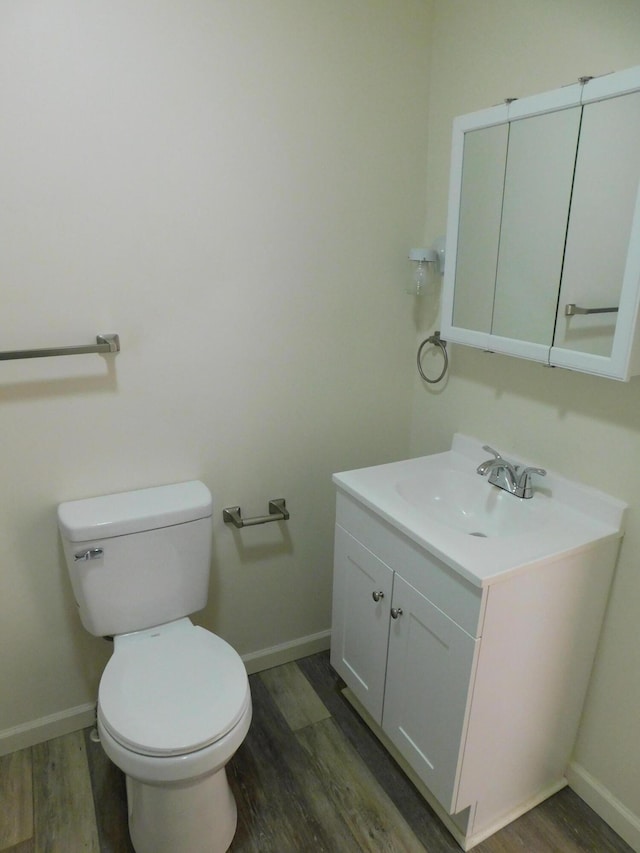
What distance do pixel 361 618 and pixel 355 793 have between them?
49 cm

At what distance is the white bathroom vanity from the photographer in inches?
52.2

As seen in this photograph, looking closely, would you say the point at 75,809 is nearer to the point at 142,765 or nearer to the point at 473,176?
the point at 142,765

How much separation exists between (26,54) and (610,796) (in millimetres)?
2443

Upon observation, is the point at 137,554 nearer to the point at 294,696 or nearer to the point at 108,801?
the point at 108,801

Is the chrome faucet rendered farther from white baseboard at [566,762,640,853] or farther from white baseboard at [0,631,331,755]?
white baseboard at [0,631,331,755]

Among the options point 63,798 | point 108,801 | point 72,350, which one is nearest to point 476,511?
point 72,350

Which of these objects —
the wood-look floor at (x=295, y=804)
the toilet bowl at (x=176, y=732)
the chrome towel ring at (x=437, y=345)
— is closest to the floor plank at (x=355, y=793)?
the wood-look floor at (x=295, y=804)

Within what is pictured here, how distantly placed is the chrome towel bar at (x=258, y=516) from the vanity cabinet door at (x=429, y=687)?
21.2 inches

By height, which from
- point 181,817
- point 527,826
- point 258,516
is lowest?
point 527,826

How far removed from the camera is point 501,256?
1.59 m

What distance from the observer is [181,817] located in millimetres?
1422

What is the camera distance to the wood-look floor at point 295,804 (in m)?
1.53

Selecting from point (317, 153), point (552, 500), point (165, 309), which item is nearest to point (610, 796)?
point (552, 500)

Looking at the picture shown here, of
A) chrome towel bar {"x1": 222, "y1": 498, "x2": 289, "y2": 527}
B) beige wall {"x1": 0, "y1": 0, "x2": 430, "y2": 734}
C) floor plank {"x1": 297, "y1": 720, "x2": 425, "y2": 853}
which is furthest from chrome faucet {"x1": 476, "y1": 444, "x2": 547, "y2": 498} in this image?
floor plank {"x1": 297, "y1": 720, "x2": 425, "y2": 853}
